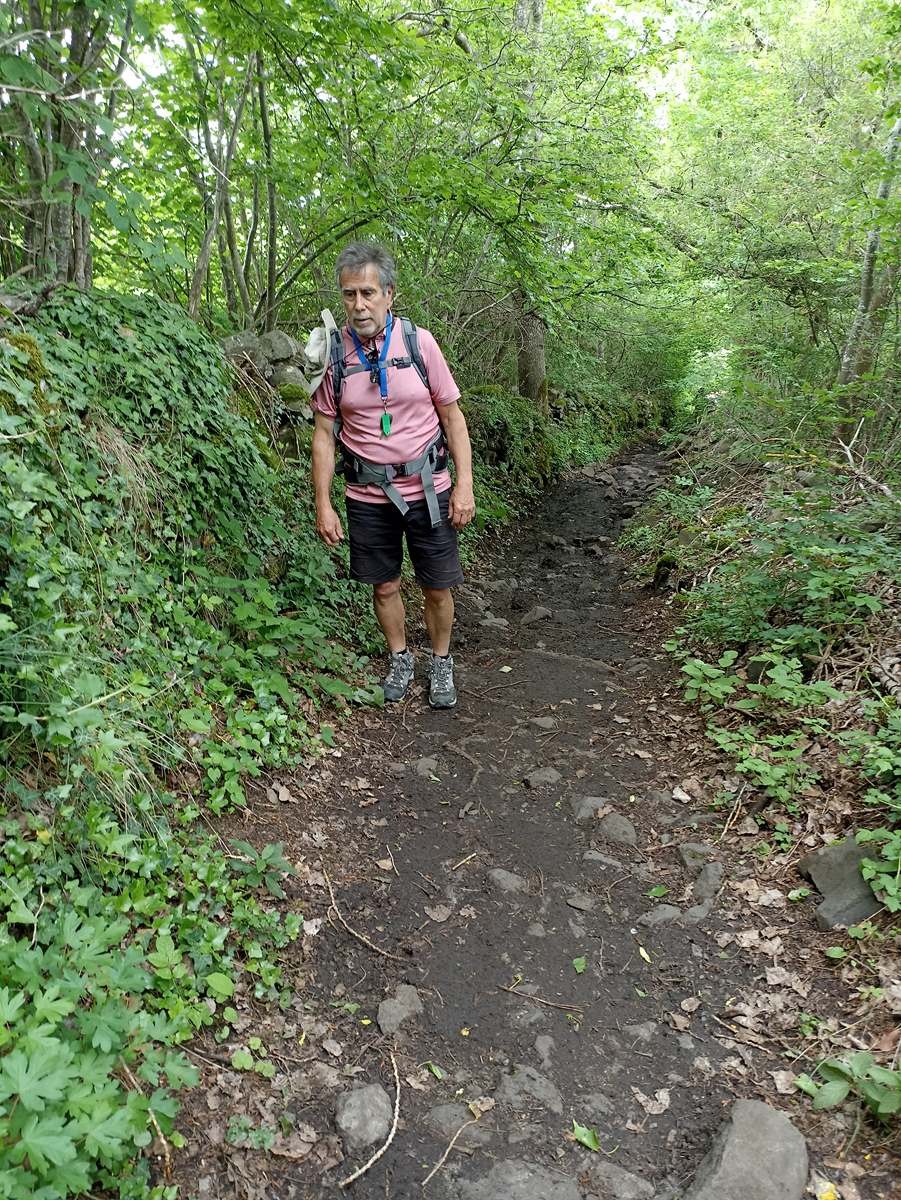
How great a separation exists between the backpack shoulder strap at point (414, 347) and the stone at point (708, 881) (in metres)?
2.90

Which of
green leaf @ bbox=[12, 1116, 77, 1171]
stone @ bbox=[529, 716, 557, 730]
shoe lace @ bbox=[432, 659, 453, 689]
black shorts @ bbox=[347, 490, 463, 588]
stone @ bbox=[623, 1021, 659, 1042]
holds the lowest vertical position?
stone @ bbox=[623, 1021, 659, 1042]

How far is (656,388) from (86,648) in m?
21.8

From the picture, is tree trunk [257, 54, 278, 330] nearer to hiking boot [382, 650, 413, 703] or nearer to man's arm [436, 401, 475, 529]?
man's arm [436, 401, 475, 529]

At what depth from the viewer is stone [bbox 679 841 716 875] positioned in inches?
126

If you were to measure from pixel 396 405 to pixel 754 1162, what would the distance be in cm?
349

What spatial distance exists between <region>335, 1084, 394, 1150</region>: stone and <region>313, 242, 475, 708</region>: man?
268cm

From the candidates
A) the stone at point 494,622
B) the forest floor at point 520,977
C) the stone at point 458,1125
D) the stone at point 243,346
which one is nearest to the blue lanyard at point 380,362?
the stone at point 243,346

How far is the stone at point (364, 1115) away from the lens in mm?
2109

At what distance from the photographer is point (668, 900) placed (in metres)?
3.05

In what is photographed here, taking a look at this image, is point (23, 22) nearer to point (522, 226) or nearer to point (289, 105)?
point (289, 105)

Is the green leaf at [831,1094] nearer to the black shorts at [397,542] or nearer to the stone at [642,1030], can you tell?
the stone at [642,1030]

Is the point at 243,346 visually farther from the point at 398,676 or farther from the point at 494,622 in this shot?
the point at 494,622

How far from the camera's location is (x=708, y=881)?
3.10 m

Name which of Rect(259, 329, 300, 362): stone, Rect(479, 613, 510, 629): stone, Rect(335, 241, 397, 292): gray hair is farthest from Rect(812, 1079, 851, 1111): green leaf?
Rect(259, 329, 300, 362): stone
